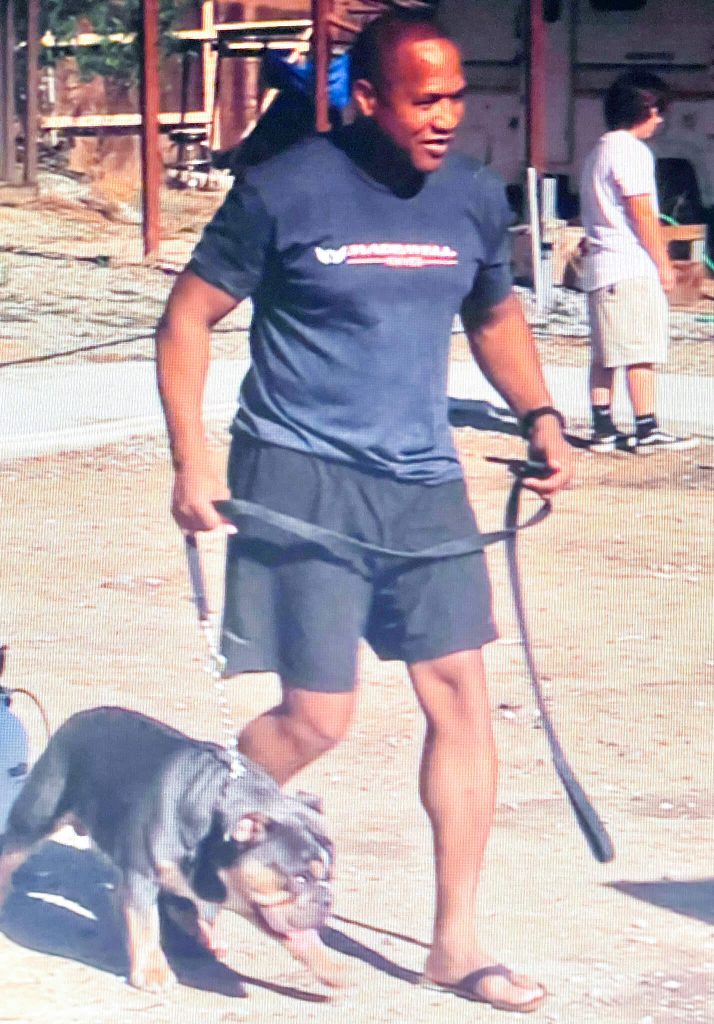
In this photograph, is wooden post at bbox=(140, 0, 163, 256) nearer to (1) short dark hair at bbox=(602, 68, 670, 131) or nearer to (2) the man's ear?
(1) short dark hair at bbox=(602, 68, 670, 131)

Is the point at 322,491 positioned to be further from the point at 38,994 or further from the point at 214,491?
the point at 38,994

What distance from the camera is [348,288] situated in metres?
3.28

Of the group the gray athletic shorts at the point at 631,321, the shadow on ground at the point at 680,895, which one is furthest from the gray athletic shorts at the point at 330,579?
the gray athletic shorts at the point at 631,321

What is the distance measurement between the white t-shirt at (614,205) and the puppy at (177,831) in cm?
492

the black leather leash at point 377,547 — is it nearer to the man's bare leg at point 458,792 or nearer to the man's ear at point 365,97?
the man's bare leg at point 458,792

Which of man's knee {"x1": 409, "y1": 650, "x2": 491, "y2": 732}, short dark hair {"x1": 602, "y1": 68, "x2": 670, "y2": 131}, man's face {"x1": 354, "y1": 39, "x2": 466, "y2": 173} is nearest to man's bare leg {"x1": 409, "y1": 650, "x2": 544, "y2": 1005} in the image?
man's knee {"x1": 409, "y1": 650, "x2": 491, "y2": 732}

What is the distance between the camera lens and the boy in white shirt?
7.89 m

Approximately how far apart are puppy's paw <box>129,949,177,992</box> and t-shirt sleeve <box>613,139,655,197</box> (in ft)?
16.9

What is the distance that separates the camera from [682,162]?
51.3ft

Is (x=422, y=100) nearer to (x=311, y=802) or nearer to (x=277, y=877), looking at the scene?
(x=311, y=802)

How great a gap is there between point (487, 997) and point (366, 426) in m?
1.01

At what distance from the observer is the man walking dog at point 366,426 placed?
3.29 metres

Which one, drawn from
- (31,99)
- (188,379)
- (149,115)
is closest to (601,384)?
(188,379)

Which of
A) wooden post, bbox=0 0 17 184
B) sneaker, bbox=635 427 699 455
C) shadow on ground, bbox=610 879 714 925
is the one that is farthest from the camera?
wooden post, bbox=0 0 17 184
